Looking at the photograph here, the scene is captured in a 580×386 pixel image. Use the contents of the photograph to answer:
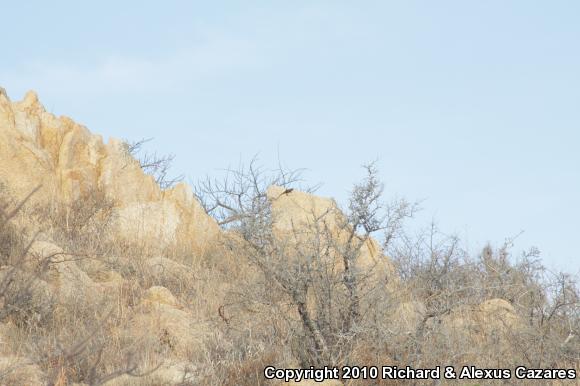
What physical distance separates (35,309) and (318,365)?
3.22 meters

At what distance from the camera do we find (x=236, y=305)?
9.42m

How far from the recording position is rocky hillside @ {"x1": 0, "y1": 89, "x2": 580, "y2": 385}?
7.46m

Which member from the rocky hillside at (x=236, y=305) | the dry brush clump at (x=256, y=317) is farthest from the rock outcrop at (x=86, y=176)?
the dry brush clump at (x=256, y=317)

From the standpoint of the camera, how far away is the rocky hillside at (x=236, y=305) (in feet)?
24.5

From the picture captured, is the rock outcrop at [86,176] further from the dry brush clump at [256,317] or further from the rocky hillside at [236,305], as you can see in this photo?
the dry brush clump at [256,317]

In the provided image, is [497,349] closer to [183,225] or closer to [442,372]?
[442,372]

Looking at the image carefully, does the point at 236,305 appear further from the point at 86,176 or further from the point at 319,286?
the point at 86,176

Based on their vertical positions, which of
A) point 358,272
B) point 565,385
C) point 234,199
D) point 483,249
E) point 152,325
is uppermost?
point 234,199

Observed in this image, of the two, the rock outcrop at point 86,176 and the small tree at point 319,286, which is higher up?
the rock outcrop at point 86,176

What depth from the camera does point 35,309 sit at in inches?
332

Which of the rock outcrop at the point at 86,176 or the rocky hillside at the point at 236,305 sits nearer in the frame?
the rocky hillside at the point at 236,305

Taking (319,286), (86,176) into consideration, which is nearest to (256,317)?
(319,286)

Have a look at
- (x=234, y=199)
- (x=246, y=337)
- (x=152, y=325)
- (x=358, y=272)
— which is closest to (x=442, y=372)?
(x=358, y=272)

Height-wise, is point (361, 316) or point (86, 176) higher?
point (86, 176)
